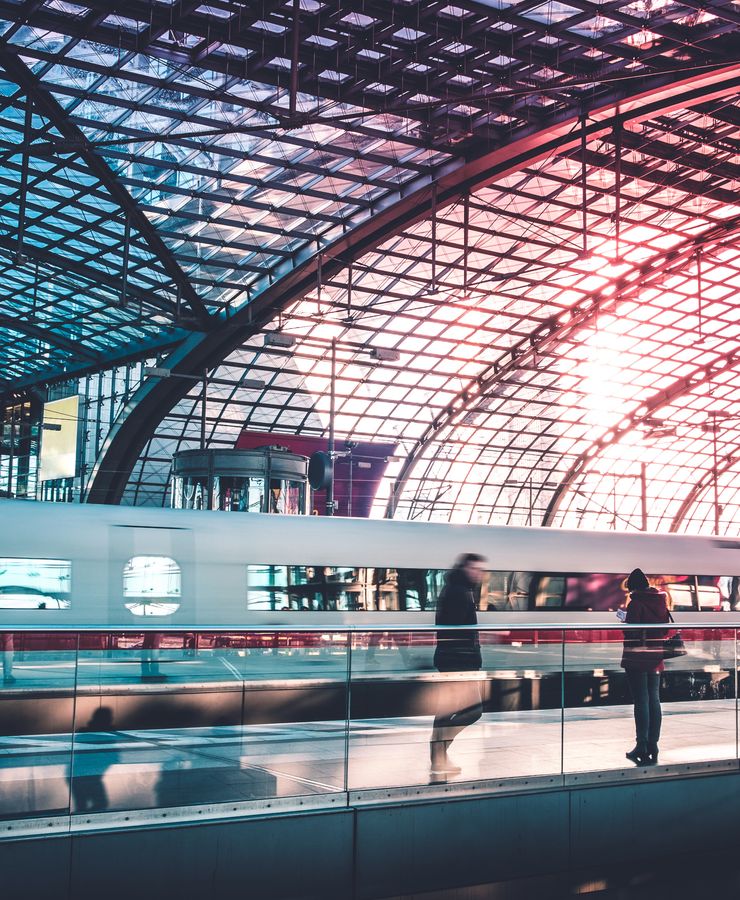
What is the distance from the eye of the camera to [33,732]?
6.09m

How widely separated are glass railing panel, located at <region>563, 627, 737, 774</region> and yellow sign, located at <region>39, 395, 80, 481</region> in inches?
1301

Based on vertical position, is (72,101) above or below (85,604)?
above

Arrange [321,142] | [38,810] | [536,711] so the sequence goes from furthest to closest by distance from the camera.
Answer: [321,142]
[536,711]
[38,810]

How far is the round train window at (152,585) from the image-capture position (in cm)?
1510

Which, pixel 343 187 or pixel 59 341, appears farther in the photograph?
pixel 59 341

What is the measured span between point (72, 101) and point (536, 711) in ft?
73.9

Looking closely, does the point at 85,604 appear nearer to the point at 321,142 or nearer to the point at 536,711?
the point at 536,711

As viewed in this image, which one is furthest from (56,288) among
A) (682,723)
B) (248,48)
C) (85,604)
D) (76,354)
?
(682,723)

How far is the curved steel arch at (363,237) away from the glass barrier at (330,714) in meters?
19.5

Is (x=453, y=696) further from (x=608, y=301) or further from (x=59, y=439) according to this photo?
(x=608, y=301)

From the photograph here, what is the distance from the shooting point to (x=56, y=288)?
130 feet

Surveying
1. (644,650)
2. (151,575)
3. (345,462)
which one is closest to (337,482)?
(345,462)

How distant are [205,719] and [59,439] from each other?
36015 mm

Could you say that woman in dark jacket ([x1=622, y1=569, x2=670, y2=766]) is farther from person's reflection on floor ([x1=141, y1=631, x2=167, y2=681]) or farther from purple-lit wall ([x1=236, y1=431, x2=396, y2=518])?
purple-lit wall ([x1=236, y1=431, x2=396, y2=518])
